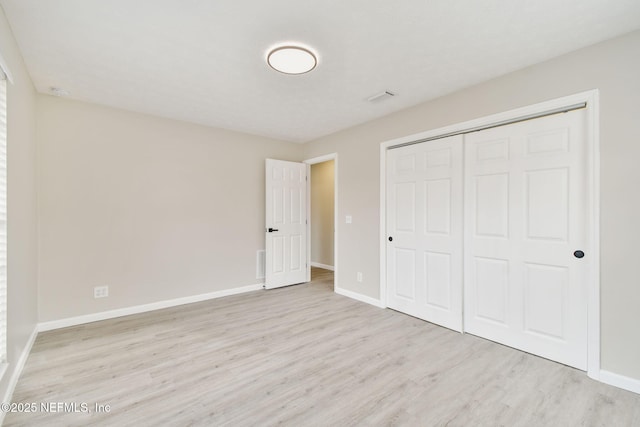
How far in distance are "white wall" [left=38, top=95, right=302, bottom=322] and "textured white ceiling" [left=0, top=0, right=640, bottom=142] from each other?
52 centimetres

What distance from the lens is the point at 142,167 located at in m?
3.54

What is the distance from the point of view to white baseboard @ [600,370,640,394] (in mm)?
1931

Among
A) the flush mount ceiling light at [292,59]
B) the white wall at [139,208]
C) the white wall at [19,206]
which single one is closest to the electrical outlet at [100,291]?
the white wall at [139,208]

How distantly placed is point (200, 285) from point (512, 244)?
3820 millimetres

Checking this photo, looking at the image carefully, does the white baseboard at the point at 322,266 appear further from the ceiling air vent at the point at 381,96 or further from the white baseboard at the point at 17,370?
the white baseboard at the point at 17,370

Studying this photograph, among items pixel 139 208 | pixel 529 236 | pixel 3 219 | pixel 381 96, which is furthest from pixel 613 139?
pixel 139 208

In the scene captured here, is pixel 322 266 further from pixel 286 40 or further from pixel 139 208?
pixel 286 40

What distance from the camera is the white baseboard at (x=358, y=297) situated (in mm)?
3735

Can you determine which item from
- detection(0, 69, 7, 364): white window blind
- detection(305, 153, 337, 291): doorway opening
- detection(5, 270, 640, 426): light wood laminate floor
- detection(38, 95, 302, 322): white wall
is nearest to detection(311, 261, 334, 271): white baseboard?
detection(305, 153, 337, 291): doorway opening

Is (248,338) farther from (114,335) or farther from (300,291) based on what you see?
(300,291)

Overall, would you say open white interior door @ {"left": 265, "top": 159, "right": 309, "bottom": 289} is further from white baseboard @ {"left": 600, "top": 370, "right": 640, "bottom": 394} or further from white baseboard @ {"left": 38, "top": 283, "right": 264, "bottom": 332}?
white baseboard @ {"left": 600, "top": 370, "right": 640, "bottom": 394}

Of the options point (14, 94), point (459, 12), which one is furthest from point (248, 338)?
point (459, 12)

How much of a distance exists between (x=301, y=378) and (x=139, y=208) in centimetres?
287

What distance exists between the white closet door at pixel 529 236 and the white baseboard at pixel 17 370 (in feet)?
12.1
